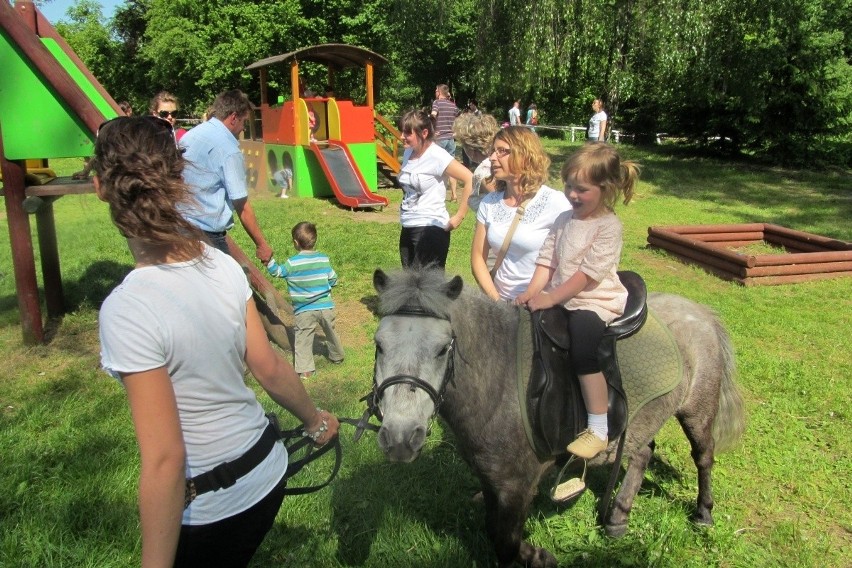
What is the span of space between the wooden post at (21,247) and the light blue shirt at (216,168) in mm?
1886

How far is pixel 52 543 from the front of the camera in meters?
2.91

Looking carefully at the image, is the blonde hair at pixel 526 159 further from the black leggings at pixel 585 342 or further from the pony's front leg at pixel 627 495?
the pony's front leg at pixel 627 495

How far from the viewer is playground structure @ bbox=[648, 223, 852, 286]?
7.71 metres

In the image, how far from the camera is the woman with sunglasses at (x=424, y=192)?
18.0 feet

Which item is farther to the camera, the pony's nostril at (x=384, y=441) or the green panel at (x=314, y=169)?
the green panel at (x=314, y=169)

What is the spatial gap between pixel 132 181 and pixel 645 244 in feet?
30.6

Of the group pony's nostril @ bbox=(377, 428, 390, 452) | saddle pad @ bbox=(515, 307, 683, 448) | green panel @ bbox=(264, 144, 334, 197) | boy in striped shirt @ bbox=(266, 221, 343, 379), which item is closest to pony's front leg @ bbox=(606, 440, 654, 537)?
saddle pad @ bbox=(515, 307, 683, 448)

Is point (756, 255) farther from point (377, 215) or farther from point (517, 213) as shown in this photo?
point (377, 215)

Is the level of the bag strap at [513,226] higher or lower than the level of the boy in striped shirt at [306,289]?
higher

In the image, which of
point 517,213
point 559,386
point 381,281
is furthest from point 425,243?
point 381,281

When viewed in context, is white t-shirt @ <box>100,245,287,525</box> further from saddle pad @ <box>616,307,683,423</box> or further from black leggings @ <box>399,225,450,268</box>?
black leggings @ <box>399,225,450,268</box>

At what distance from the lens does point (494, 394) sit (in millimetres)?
2697

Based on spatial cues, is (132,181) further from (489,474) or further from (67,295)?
(67,295)

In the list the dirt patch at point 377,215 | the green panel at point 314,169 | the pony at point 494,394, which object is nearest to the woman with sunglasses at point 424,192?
the pony at point 494,394
